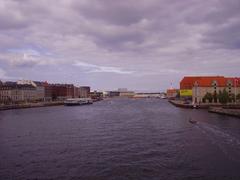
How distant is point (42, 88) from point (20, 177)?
14964 centimetres

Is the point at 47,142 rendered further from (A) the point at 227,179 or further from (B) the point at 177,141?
(A) the point at 227,179

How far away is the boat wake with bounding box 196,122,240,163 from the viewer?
67.2 feet

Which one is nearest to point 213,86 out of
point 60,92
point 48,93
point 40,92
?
point 40,92

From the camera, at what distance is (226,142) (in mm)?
24844

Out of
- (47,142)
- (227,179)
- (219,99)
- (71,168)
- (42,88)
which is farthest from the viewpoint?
(42,88)

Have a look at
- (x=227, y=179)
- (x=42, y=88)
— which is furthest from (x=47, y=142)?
(x=42, y=88)

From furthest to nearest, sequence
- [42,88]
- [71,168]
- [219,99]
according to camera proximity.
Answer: [42,88] < [219,99] < [71,168]

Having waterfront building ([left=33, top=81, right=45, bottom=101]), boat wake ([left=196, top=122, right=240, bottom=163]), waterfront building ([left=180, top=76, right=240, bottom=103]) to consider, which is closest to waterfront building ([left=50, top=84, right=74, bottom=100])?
waterfront building ([left=33, top=81, right=45, bottom=101])

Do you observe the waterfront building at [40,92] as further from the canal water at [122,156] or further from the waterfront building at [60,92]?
the canal water at [122,156]

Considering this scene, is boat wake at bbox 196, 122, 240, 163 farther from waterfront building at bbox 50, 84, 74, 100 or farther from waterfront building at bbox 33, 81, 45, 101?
waterfront building at bbox 50, 84, 74, 100

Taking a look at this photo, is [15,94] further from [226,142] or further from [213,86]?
[226,142]

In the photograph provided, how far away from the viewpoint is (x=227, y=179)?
1539 cm

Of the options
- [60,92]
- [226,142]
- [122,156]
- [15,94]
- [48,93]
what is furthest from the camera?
[60,92]

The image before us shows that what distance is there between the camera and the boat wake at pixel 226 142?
2050 centimetres
